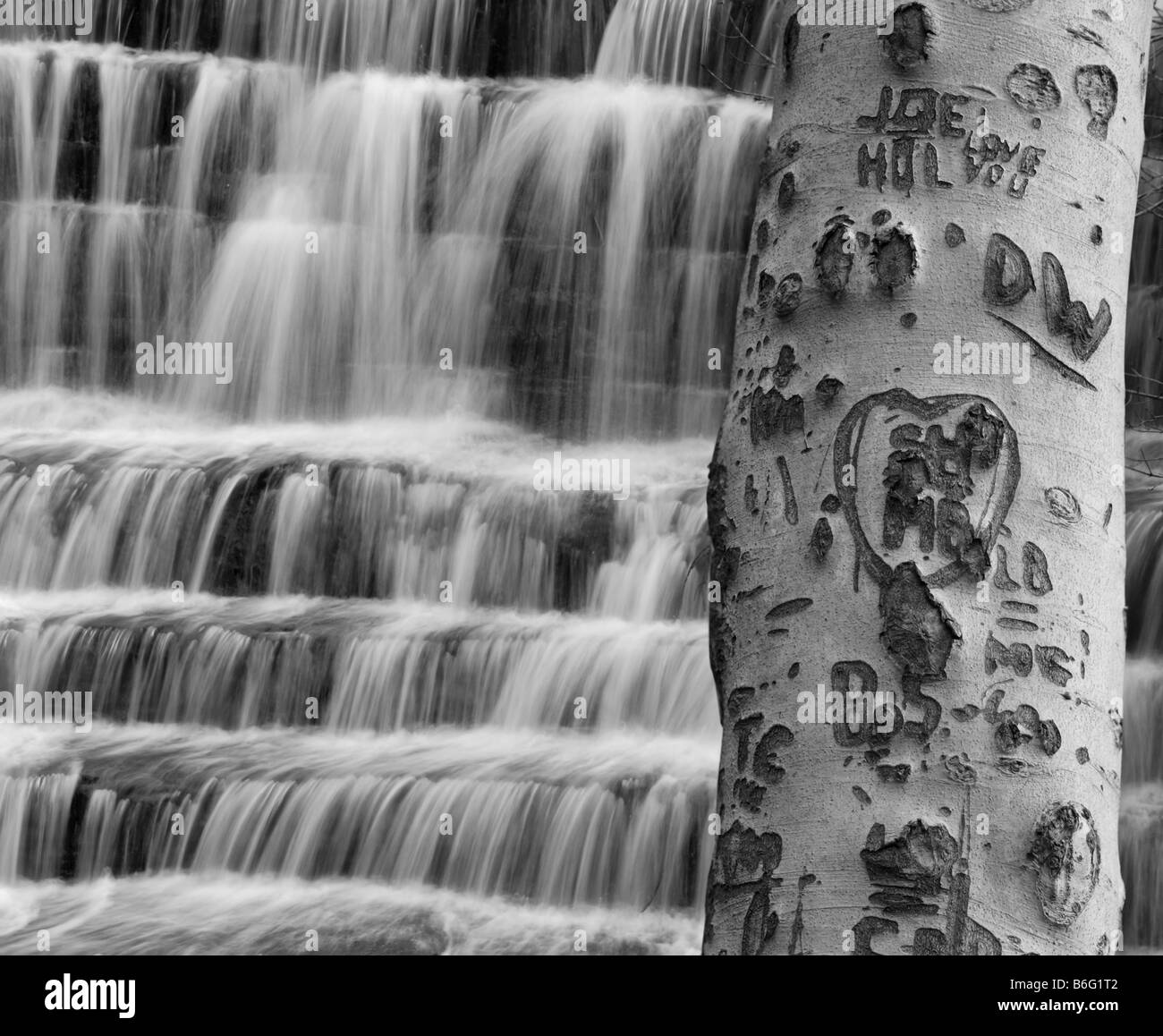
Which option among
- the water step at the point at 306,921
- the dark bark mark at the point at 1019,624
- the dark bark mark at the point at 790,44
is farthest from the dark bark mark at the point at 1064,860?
the water step at the point at 306,921

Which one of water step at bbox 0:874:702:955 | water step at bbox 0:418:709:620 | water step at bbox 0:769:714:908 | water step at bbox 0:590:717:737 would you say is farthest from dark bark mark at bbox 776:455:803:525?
water step at bbox 0:418:709:620

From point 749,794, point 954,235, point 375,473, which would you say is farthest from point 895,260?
point 375,473

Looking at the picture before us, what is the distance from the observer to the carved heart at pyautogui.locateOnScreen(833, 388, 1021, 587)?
91 centimetres

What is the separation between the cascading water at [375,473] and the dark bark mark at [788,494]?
222 inches

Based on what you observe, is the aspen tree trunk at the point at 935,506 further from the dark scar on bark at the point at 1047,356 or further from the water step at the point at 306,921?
the water step at the point at 306,921

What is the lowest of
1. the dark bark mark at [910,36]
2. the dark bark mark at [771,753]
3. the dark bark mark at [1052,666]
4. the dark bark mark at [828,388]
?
the dark bark mark at [771,753]

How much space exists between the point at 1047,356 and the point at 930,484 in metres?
0.12

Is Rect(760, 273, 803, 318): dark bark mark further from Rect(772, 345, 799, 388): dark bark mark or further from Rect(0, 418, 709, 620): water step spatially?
Rect(0, 418, 709, 620): water step

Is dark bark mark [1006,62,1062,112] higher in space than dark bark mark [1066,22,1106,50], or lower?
lower

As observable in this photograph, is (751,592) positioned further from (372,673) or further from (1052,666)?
(372,673)

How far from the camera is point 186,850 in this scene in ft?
23.2

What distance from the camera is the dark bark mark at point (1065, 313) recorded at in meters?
0.95

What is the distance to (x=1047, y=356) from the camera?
0.95 m

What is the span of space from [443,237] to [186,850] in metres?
Answer: 5.23
